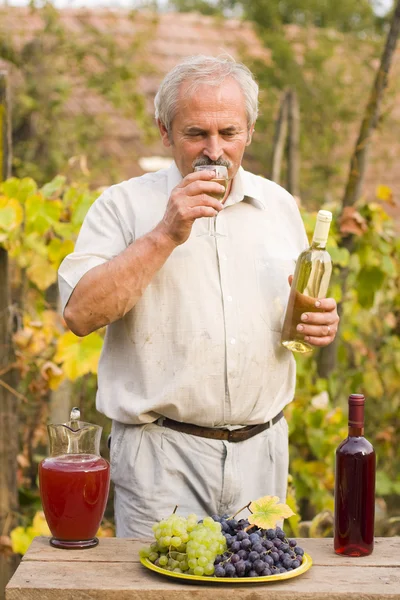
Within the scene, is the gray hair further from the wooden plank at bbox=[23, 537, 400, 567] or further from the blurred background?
the wooden plank at bbox=[23, 537, 400, 567]

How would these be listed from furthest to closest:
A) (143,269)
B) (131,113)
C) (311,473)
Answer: (131,113) < (311,473) < (143,269)

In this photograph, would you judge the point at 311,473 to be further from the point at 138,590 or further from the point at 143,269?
the point at 138,590

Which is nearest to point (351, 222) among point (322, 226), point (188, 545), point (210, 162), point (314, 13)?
point (210, 162)

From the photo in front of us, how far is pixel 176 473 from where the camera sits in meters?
2.43

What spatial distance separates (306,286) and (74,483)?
0.71 meters

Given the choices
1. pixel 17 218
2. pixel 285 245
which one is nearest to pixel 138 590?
pixel 285 245

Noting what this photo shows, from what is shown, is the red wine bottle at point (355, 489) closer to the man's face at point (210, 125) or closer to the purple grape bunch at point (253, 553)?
the purple grape bunch at point (253, 553)

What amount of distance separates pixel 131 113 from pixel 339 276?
173 inches

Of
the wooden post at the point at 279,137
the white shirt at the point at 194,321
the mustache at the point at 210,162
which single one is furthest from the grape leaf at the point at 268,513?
the wooden post at the point at 279,137

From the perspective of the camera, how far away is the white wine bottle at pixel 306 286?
89.0 inches

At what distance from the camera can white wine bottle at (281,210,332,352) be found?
7.41 feet

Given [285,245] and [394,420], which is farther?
[394,420]

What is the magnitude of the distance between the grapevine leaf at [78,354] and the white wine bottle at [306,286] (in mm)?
1210

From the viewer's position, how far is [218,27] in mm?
11516
